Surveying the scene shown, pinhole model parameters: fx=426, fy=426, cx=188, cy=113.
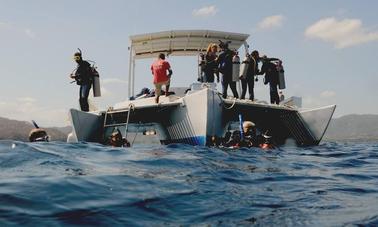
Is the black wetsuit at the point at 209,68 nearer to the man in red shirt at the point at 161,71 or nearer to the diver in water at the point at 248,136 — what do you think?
the man in red shirt at the point at 161,71

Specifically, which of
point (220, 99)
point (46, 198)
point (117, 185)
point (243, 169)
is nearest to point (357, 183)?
point (243, 169)

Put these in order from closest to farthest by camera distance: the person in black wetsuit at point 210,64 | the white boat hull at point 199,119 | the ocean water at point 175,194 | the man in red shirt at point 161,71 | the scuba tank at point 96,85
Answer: the ocean water at point 175,194 < the white boat hull at point 199,119 < the man in red shirt at point 161,71 < the person in black wetsuit at point 210,64 < the scuba tank at point 96,85

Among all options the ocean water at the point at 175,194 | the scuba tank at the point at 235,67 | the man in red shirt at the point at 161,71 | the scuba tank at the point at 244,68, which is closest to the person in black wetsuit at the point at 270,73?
the scuba tank at the point at 244,68

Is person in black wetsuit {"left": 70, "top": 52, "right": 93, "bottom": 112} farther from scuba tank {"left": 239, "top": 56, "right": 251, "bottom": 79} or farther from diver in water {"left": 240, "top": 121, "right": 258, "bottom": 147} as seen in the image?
diver in water {"left": 240, "top": 121, "right": 258, "bottom": 147}

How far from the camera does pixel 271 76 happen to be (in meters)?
11.4

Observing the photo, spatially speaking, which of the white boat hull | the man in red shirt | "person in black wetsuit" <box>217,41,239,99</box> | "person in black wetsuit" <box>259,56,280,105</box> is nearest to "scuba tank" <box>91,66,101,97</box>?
the white boat hull

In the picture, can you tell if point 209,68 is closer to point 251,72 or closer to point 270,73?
point 251,72

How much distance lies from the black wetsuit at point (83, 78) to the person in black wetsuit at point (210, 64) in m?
3.04

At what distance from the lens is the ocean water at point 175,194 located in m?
2.50

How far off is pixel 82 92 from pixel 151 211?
362 inches

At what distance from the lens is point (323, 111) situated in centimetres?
1070

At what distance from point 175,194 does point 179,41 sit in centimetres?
1175

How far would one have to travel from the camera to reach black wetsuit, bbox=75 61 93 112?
11.0 meters

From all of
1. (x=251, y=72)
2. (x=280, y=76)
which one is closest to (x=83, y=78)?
(x=251, y=72)
